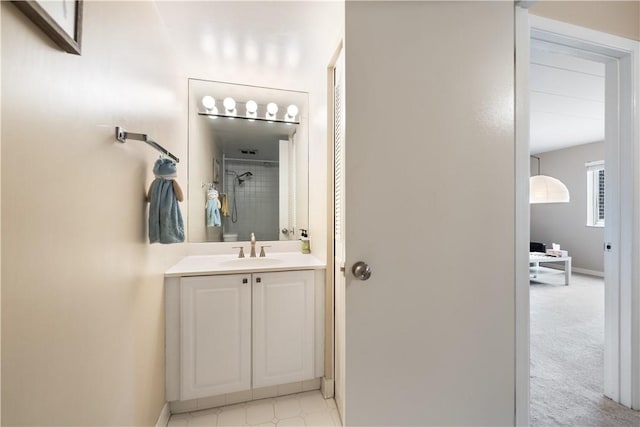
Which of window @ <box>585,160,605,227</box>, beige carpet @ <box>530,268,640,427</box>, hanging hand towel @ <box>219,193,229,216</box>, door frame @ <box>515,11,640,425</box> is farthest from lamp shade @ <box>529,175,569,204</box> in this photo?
hanging hand towel @ <box>219,193,229,216</box>

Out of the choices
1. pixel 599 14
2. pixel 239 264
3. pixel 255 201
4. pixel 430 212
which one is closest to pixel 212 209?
pixel 255 201

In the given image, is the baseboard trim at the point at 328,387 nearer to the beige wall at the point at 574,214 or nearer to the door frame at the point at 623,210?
the door frame at the point at 623,210

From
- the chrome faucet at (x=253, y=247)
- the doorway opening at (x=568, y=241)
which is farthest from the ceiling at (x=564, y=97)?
the chrome faucet at (x=253, y=247)

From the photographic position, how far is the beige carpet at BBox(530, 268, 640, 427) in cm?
148

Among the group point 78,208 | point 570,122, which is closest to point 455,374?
point 78,208

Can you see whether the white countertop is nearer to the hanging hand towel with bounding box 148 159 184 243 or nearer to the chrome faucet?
the chrome faucet

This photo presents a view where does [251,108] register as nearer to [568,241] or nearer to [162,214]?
[162,214]

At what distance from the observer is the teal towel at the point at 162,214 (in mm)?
1214

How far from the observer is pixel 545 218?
5699mm

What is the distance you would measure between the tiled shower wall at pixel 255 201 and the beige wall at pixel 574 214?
598 centimetres

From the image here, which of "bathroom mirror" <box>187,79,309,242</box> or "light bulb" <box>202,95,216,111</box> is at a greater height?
"light bulb" <box>202,95,216,111</box>

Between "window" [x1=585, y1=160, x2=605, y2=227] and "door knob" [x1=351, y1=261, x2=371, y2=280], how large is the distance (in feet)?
20.5

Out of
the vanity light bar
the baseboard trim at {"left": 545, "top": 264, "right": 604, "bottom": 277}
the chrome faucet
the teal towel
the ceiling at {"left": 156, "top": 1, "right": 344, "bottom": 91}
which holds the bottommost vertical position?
the baseboard trim at {"left": 545, "top": 264, "right": 604, "bottom": 277}

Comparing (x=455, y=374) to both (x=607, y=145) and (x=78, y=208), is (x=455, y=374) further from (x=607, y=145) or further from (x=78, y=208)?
(x=607, y=145)
